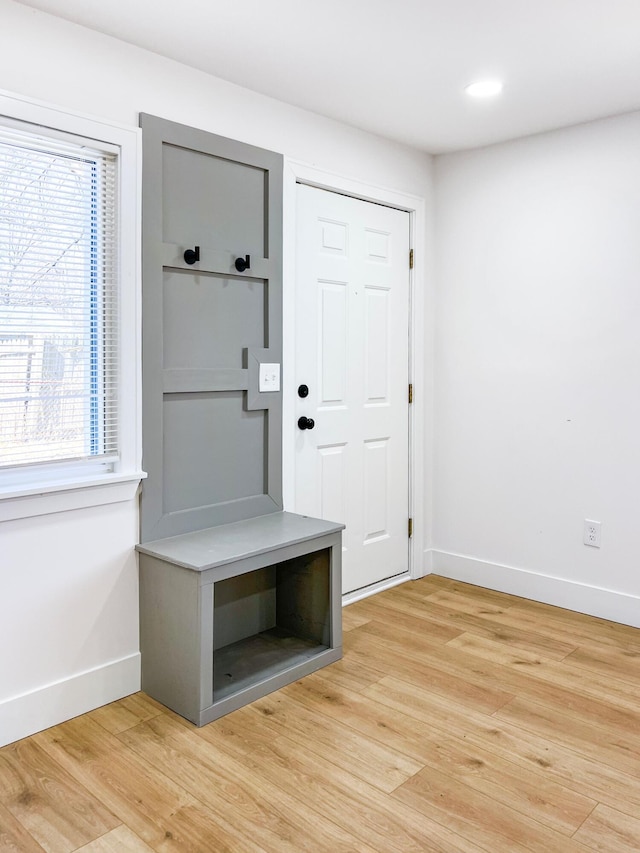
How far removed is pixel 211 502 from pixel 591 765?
160 centimetres

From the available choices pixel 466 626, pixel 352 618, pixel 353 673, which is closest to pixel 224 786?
pixel 353 673

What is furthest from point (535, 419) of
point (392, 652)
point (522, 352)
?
point (392, 652)

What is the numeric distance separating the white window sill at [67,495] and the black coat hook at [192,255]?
810 millimetres

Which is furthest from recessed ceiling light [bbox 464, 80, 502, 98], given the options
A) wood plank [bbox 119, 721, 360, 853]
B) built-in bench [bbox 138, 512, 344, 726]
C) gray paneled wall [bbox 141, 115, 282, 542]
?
wood plank [bbox 119, 721, 360, 853]

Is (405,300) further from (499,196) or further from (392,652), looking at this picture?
(392,652)

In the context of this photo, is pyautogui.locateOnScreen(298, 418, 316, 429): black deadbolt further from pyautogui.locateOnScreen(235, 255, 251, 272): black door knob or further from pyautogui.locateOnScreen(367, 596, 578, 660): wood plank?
pyautogui.locateOnScreen(367, 596, 578, 660): wood plank

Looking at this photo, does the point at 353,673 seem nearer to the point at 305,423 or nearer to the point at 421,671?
the point at 421,671

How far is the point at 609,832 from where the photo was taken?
172 cm

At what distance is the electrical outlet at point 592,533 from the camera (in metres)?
3.20

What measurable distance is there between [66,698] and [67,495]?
70cm

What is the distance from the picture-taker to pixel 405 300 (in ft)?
11.9

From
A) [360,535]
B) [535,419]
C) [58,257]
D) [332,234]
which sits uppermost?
[332,234]

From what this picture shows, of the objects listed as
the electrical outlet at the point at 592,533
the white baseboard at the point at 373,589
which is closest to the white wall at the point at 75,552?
the white baseboard at the point at 373,589

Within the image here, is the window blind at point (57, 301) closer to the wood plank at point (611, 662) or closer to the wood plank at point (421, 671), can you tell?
the wood plank at point (421, 671)
